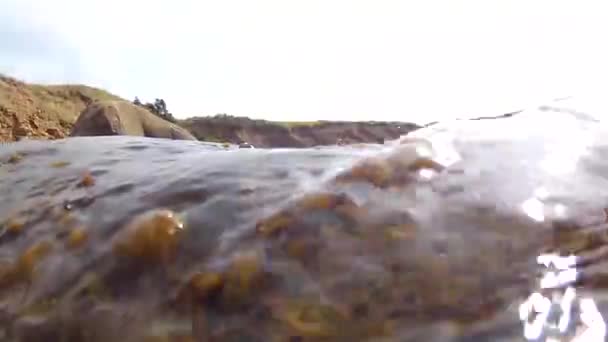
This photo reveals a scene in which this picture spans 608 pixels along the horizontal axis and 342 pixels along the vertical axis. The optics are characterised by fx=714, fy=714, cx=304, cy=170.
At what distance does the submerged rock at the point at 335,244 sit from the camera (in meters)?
1.27

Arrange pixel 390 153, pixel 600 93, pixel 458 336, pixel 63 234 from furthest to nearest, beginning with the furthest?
pixel 600 93
pixel 63 234
pixel 390 153
pixel 458 336

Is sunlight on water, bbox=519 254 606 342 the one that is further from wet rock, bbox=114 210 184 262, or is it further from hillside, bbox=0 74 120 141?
hillside, bbox=0 74 120 141

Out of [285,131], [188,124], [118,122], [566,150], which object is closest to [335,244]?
[566,150]

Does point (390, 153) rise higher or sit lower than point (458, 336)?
higher

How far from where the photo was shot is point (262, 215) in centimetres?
154

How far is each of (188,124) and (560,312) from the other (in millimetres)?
29932

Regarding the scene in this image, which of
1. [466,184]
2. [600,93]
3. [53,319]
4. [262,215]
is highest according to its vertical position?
[600,93]

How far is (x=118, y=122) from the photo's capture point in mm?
7812

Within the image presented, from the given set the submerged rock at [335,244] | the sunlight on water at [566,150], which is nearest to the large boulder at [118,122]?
the submerged rock at [335,244]

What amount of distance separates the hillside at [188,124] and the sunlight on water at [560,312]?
30.0 feet

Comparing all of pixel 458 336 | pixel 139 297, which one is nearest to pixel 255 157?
pixel 139 297

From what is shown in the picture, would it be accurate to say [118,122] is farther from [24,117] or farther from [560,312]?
[560,312]

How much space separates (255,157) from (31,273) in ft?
2.12

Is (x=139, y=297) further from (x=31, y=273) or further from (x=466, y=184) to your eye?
(x=466, y=184)
